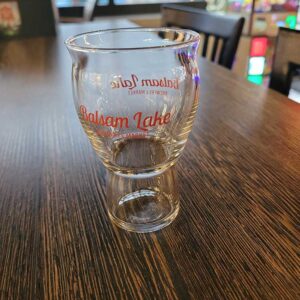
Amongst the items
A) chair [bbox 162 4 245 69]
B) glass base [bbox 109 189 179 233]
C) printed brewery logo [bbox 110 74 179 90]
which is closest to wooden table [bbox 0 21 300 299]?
glass base [bbox 109 189 179 233]

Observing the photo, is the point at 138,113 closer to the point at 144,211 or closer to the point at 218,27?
the point at 144,211

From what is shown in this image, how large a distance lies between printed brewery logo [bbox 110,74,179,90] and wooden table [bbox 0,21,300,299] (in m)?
0.12

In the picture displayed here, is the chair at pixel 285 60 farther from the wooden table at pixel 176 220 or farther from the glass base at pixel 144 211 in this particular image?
the glass base at pixel 144 211

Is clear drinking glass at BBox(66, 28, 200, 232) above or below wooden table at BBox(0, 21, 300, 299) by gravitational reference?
above

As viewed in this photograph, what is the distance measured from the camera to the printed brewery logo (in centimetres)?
29

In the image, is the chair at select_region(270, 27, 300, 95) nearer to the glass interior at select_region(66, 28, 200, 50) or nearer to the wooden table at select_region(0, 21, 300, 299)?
the wooden table at select_region(0, 21, 300, 299)

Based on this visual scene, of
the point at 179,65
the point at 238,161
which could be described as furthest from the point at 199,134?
the point at 179,65

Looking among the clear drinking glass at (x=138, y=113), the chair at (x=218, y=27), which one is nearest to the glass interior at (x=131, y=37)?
the clear drinking glass at (x=138, y=113)

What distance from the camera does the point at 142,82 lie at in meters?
0.29

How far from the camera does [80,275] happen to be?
250 millimetres

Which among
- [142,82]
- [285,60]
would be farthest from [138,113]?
[285,60]

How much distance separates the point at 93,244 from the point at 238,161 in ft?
0.67

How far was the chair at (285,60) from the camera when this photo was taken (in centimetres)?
63

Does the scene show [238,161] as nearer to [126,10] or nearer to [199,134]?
[199,134]
